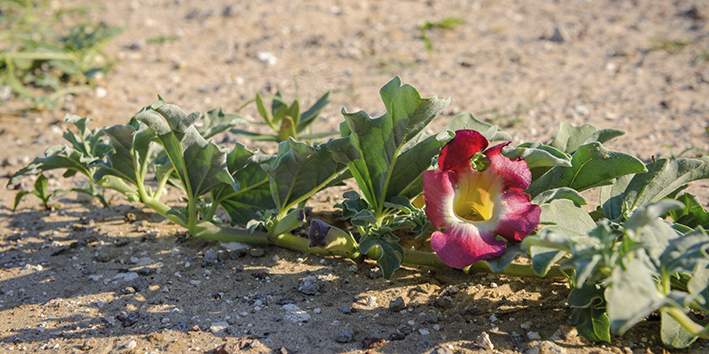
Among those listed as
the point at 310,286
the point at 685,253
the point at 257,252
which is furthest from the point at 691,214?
the point at 257,252

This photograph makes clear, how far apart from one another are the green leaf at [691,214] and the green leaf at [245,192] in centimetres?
148

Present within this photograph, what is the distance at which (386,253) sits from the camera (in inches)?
72.1

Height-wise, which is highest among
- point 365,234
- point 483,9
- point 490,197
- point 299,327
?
point 483,9

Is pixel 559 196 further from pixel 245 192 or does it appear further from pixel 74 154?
pixel 74 154

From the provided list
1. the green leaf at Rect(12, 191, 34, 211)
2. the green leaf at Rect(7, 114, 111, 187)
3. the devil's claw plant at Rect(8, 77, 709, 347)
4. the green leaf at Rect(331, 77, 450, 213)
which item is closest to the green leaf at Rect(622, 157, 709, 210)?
the devil's claw plant at Rect(8, 77, 709, 347)

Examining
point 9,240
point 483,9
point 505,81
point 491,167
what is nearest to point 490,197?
point 491,167

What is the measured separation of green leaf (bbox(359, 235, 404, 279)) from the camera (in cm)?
182

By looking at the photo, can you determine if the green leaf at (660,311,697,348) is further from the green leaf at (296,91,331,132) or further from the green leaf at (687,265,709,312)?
the green leaf at (296,91,331,132)

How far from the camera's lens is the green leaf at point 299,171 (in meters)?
1.96

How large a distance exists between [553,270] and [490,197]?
41cm

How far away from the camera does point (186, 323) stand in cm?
187

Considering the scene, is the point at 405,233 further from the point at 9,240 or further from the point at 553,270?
the point at 9,240

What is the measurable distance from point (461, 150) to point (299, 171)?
2.03 feet

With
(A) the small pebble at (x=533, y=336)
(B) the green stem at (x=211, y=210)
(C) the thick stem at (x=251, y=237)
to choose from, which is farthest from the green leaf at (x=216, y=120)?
(A) the small pebble at (x=533, y=336)
